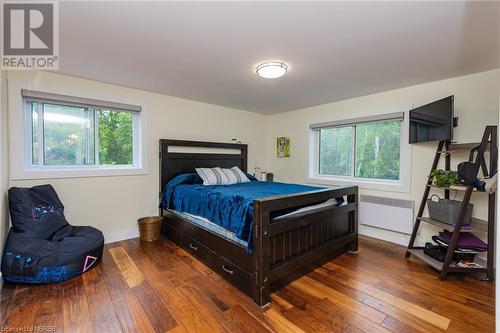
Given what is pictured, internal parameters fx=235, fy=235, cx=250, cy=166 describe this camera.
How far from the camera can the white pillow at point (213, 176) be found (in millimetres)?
3436

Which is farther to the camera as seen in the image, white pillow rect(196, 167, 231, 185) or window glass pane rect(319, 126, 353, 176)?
window glass pane rect(319, 126, 353, 176)

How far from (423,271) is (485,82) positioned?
2.11m

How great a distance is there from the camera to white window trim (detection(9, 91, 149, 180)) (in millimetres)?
2506

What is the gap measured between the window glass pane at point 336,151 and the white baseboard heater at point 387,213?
0.63 meters

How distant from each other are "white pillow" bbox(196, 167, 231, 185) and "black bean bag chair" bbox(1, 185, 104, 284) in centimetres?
145

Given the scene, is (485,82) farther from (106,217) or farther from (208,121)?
(106,217)

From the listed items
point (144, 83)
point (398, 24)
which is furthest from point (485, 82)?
point (144, 83)

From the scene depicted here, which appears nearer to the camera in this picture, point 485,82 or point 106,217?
point 485,82

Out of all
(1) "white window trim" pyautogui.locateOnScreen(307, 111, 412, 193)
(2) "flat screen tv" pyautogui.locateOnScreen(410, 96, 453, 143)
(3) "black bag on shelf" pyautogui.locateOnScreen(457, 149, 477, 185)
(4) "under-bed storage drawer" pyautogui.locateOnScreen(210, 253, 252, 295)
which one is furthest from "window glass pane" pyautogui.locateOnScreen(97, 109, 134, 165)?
(3) "black bag on shelf" pyautogui.locateOnScreen(457, 149, 477, 185)

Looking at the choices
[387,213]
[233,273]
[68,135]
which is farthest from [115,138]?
[387,213]

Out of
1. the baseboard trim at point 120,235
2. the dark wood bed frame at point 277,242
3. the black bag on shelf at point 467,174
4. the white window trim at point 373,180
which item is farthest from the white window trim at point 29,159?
the black bag on shelf at point 467,174

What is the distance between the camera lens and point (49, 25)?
5.71 ft

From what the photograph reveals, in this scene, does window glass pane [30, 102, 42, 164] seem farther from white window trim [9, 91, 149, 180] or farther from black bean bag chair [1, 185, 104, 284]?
black bean bag chair [1, 185, 104, 284]

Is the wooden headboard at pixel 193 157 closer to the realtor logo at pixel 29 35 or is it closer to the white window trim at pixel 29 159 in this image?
the white window trim at pixel 29 159
